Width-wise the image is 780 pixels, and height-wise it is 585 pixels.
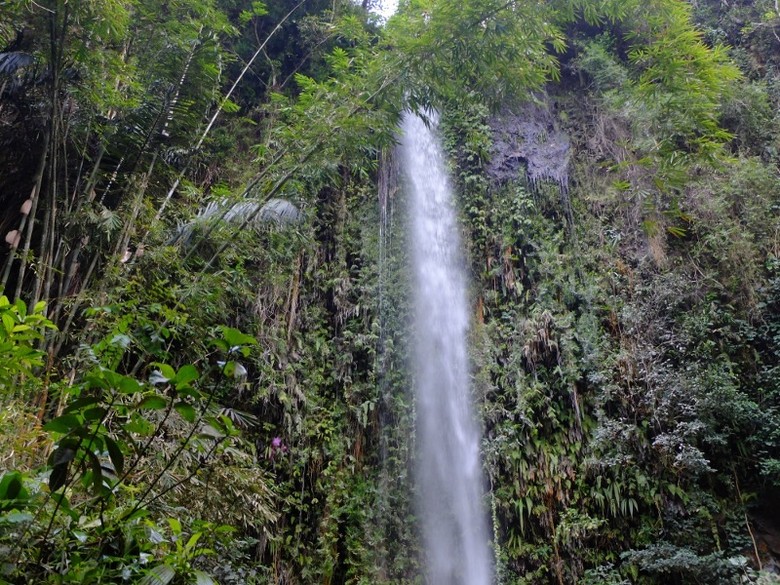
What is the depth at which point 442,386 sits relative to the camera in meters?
5.76

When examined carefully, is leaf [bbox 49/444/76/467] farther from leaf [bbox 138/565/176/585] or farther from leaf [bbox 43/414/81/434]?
leaf [bbox 138/565/176/585]

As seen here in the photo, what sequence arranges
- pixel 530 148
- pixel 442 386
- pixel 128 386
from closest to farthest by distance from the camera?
pixel 128 386
pixel 442 386
pixel 530 148

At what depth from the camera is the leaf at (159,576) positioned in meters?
1.15

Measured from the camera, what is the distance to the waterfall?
495cm

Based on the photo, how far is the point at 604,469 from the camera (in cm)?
501

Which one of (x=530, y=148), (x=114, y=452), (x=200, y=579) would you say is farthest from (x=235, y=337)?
(x=530, y=148)

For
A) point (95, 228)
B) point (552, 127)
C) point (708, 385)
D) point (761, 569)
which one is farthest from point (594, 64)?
point (95, 228)

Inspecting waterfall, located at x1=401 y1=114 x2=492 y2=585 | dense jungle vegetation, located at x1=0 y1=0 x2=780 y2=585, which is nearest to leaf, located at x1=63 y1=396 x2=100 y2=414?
dense jungle vegetation, located at x1=0 y1=0 x2=780 y2=585

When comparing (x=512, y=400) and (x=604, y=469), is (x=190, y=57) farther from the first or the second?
(x=604, y=469)

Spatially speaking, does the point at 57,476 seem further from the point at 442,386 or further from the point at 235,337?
the point at 442,386

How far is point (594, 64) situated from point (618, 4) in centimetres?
418

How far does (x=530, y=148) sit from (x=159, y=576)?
23.0 ft

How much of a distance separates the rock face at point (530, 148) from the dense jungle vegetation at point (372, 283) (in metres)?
0.04

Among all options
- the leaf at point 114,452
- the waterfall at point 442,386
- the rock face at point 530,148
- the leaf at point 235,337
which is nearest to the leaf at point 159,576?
the leaf at point 114,452
